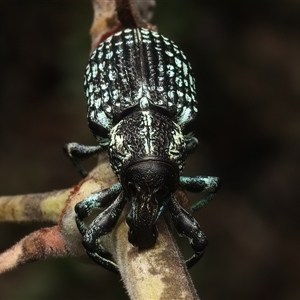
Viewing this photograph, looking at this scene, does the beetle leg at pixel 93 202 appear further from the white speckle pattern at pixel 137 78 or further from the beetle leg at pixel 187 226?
the white speckle pattern at pixel 137 78

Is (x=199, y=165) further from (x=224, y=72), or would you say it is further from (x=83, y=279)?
(x=83, y=279)

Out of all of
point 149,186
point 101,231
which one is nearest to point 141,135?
point 149,186

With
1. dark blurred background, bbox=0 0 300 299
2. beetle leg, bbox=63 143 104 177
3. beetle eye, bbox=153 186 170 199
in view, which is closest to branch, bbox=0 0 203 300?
beetle eye, bbox=153 186 170 199

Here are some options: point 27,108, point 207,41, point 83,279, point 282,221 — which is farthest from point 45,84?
point 282,221

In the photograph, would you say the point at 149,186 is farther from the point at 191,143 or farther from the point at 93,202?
the point at 191,143

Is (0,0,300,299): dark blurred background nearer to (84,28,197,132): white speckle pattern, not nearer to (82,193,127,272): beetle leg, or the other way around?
(84,28,197,132): white speckle pattern

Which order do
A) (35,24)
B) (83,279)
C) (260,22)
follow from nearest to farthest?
(83,279) < (260,22) < (35,24)

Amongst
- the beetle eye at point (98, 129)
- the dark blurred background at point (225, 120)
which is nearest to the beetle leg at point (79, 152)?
the beetle eye at point (98, 129)
